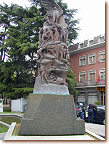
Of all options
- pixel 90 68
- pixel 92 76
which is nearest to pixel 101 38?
pixel 90 68

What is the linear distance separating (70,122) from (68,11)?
17140 mm

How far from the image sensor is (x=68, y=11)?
21250 mm

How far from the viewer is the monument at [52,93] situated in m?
6.14

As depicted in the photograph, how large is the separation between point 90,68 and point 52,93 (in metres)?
23.5

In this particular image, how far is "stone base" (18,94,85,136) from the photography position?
6.06 meters

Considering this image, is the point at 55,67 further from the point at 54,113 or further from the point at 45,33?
the point at 54,113

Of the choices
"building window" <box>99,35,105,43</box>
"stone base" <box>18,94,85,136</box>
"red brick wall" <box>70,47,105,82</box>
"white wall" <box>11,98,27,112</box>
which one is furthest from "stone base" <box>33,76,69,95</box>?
"building window" <box>99,35,105,43</box>

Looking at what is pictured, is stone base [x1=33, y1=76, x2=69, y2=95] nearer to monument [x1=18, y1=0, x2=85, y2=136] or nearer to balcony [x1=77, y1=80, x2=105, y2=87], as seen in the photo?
monument [x1=18, y1=0, x2=85, y2=136]

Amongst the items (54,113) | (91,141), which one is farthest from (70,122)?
(91,141)

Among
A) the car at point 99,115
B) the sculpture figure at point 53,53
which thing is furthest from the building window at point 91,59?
the sculpture figure at point 53,53

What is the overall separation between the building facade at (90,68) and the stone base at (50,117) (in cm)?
2040

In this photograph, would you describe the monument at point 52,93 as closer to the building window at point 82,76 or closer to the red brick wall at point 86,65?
the red brick wall at point 86,65

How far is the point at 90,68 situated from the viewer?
97.7 feet

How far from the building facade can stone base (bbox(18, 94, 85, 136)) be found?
66.9 feet
